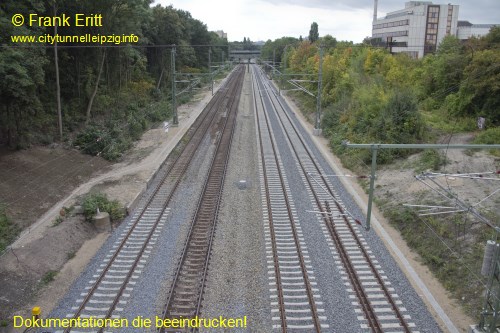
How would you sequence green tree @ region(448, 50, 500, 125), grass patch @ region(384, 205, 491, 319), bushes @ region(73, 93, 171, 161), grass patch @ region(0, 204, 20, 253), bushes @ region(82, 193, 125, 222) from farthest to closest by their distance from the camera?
bushes @ region(73, 93, 171, 161) → green tree @ region(448, 50, 500, 125) → bushes @ region(82, 193, 125, 222) → grass patch @ region(0, 204, 20, 253) → grass patch @ region(384, 205, 491, 319)

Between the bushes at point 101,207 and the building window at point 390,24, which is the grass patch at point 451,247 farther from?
the building window at point 390,24

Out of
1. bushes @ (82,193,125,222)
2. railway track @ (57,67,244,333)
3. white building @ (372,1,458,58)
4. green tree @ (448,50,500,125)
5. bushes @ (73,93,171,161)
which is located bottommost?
railway track @ (57,67,244,333)

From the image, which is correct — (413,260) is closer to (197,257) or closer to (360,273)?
(360,273)

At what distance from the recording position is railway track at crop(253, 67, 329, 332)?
11.6 m

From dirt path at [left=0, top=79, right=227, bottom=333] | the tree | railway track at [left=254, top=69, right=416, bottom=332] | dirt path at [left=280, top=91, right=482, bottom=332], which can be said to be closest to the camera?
railway track at [left=254, top=69, right=416, bottom=332]

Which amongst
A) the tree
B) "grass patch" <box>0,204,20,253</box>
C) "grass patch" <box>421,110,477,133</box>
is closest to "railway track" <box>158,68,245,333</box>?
"grass patch" <box>0,204,20,253</box>

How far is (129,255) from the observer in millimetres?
15016

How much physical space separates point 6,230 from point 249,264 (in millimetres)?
9469

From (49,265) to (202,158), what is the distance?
15147mm

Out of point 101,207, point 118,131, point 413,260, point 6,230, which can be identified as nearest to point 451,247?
point 413,260

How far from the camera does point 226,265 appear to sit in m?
14.4

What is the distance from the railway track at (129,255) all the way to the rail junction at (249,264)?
1.5 inches

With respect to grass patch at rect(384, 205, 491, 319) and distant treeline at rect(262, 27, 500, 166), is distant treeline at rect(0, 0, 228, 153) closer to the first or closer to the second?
distant treeline at rect(262, 27, 500, 166)

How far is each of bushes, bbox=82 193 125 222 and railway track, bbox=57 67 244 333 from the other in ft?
2.22
